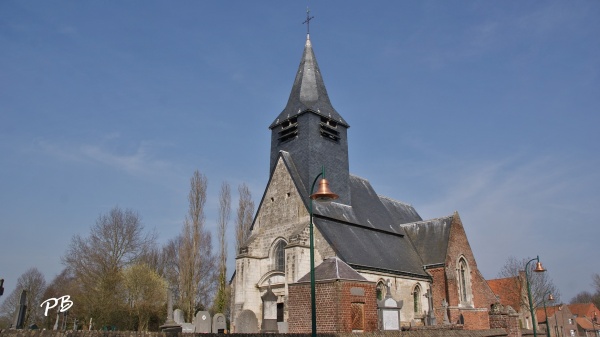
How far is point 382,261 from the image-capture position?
22672 mm

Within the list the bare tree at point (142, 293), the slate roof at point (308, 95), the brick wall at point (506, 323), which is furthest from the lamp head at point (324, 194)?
the bare tree at point (142, 293)

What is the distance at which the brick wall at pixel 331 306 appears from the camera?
540 inches

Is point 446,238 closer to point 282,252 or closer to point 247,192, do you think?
point 282,252

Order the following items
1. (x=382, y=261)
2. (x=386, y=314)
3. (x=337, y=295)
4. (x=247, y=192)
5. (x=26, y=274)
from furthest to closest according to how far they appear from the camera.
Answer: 1. (x=26, y=274)
2. (x=247, y=192)
3. (x=382, y=261)
4. (x=386, y=314)
5. (x=337, y=295)

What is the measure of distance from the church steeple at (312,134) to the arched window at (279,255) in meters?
3.17

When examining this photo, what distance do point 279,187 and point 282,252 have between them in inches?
138

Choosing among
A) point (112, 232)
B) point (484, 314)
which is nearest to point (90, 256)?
point (112, 232)

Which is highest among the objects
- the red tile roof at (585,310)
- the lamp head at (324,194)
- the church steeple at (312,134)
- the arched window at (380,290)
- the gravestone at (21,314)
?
the church steeple at (312,134)

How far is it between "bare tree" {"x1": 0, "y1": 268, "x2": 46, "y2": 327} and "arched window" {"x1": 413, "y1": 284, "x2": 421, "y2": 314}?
110 ft

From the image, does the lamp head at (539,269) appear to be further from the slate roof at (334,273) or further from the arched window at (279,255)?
the arched window at (279,255)

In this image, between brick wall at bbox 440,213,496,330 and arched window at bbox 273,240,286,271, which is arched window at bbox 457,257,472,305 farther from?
arched window at bbox 273,240,286,271

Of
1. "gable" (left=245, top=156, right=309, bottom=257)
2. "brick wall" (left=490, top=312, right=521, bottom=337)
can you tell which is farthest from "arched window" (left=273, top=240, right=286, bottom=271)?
"brick wall" (left=490, top=312, right=521, bottom=337)

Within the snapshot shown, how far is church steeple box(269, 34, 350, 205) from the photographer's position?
24.4m

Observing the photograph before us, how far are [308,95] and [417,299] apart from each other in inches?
499
